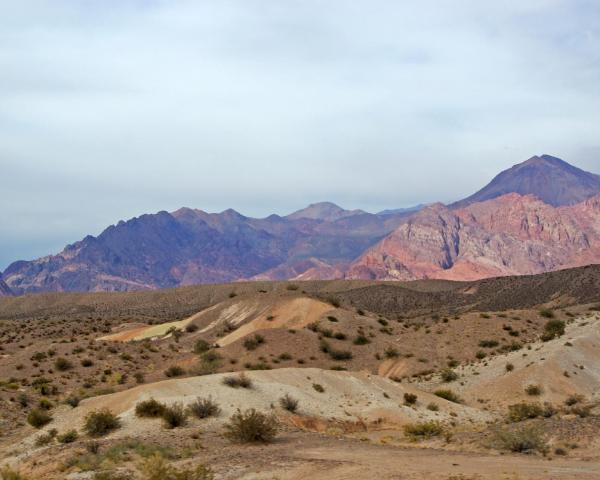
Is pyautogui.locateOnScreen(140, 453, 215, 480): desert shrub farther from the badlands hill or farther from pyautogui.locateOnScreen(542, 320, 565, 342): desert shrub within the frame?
pyautogui.locateOnScreen(542, 320, 565, 342): desert shrub

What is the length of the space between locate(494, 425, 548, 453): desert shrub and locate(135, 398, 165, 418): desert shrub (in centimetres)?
1158

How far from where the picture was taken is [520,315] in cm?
5747

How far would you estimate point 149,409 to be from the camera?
24.6 metres

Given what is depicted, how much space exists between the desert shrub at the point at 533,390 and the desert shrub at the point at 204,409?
1915 centimetres

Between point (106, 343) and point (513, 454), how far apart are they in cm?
4125

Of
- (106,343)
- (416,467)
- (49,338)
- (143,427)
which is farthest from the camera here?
(49,338)

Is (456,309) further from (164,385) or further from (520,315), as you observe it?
(164,385)

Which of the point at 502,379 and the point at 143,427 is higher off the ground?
the point at 143,427

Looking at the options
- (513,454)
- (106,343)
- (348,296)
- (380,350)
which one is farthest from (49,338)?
(348,296)

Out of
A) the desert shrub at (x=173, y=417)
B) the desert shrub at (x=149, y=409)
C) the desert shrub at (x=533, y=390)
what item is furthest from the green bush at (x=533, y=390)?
the desert shrub at (x=149, y=409)

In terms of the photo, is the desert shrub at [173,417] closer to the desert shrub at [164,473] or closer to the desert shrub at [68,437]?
the desert shrub at [68,437]

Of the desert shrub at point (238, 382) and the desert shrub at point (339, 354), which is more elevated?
the desert shrub at point (238, 382)

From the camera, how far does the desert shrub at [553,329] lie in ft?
154

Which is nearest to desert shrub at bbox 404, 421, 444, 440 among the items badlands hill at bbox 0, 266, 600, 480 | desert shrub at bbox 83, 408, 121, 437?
badlands hill at bbox 0, 266, 600, 480
